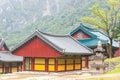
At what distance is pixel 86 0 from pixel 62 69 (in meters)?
142

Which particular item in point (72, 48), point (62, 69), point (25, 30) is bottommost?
point (62, 69)

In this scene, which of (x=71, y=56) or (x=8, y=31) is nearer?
(x=71, y=56)

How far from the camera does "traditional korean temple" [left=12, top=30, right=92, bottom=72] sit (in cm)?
3753

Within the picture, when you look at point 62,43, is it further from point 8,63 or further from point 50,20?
point 50,20

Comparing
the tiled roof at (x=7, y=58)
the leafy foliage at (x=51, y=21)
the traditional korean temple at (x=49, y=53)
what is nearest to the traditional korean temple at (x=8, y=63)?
the tiled roof at (x=7, y=58)

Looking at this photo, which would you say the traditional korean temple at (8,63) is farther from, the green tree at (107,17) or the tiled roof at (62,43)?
the tiled roof at (62,43)

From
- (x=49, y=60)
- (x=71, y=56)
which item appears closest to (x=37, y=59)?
(x=49, y=60)

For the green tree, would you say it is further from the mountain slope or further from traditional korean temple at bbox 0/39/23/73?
the mountain slope

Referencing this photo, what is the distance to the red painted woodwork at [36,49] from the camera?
37625 millimetres

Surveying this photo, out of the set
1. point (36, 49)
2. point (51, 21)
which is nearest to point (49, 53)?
point (36, 49)

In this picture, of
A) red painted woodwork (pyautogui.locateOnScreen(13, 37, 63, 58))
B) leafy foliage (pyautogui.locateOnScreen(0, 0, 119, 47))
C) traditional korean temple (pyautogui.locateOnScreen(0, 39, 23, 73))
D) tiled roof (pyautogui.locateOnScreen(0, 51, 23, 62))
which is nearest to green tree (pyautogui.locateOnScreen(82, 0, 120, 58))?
red painted woodwork (pyautogui.locateOnScreen(13, 37, 63, 58))

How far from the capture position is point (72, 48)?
4012 centimetres

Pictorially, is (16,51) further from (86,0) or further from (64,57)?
(86,0)

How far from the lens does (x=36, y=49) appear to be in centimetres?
3931
